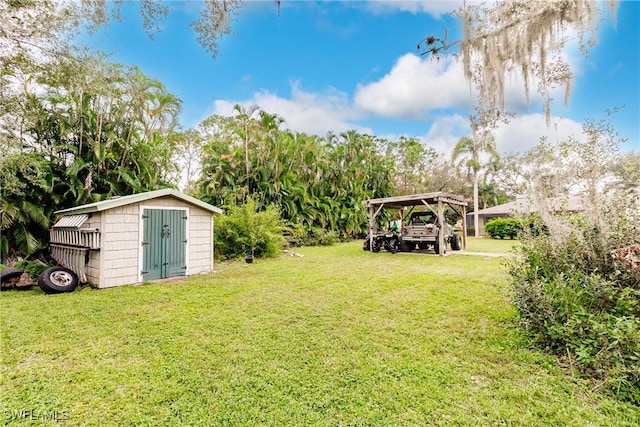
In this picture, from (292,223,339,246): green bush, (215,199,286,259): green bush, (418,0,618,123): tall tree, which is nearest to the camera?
(418,0,618,123): tall tree

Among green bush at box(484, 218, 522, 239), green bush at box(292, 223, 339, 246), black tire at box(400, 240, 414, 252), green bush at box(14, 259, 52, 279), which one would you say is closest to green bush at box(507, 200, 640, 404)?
black tire at box(400, 240, 414, 252)

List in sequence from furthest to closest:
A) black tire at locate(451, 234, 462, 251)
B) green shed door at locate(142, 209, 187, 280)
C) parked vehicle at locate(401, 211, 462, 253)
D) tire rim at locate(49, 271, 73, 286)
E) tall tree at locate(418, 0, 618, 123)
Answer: black tire at locate(451, 234, 462, 251) < parked vehicle at locate(401, 211, 462, 253) < green shed door at locate(142, 209, 187, 280) < tire rim at locate(49, 271, 73, 286) < tall tree at locate(418, 0, 618, 123)

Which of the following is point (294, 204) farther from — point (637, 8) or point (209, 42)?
point (637, 8)

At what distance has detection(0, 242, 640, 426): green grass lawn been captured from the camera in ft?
6.32

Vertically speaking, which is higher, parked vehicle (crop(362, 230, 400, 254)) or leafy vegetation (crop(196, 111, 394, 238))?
leafy vegetation (crop(196, 111, 394, 238))

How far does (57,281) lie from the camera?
16.8 feet

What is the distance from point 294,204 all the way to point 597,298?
35.3 ft

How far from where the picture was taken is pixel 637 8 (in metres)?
4.23

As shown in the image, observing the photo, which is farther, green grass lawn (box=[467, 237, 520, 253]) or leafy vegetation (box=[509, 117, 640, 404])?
green grass lawn (box=[467, 237, 520, 253])

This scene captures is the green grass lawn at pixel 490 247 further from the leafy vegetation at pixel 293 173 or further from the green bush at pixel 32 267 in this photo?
the green bush at pixel 32 267

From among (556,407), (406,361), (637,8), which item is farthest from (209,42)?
(637,8)

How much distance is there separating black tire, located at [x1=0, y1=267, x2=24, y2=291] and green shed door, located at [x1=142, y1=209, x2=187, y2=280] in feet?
7.12

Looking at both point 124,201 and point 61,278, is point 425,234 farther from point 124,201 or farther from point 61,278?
point 61,278

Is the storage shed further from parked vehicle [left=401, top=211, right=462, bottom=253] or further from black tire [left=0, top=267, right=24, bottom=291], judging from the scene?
parked vehicle [left=401, top=211, right=462, bottom=253]
